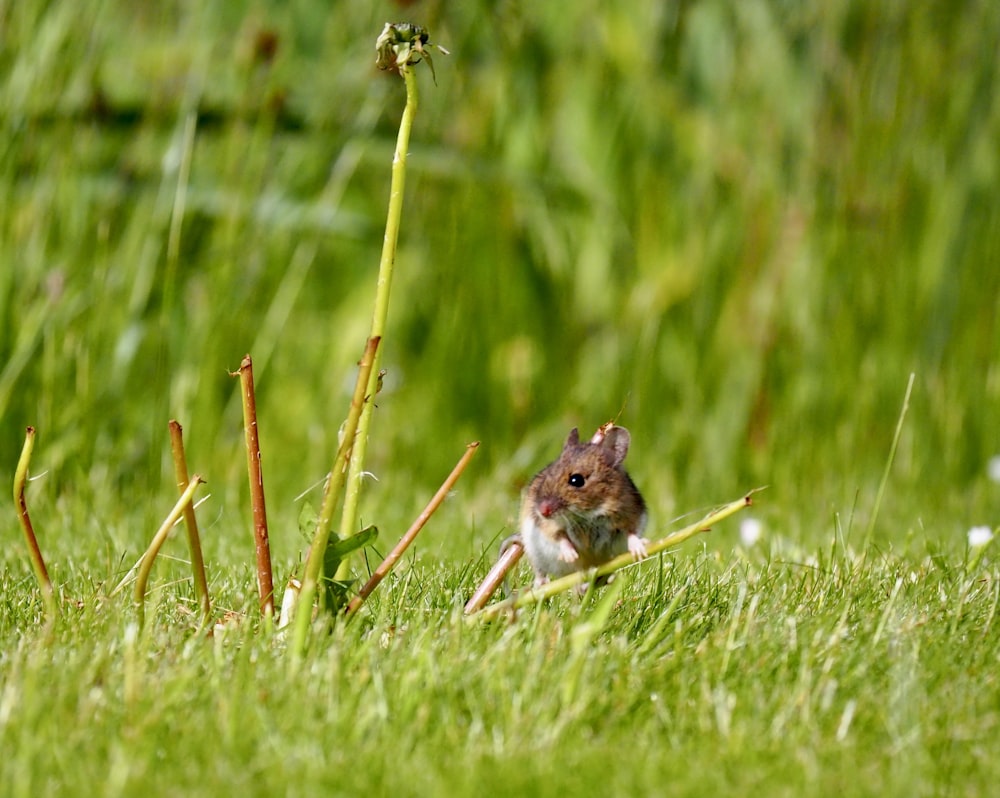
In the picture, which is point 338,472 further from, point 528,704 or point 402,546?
point 528,704

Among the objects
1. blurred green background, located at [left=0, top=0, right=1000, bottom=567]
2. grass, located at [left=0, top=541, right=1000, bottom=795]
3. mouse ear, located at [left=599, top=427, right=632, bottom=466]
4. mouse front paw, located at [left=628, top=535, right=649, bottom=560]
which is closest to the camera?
grass, located at [left=0, top=541, right=1000, bottom=795]

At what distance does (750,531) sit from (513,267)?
2.00 metres

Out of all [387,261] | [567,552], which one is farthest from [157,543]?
[567,552]

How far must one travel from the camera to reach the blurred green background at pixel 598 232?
556 cm

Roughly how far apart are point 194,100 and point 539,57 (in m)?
1.79

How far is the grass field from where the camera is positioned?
16.2 ft

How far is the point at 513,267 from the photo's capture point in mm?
6098

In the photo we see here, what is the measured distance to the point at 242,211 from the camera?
17.9 ft

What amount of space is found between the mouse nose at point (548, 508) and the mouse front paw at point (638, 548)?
0.79ft

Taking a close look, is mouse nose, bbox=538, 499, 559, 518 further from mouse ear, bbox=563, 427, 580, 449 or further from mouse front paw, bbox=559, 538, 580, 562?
mouse ear, bbox=563, 427, 580, 449

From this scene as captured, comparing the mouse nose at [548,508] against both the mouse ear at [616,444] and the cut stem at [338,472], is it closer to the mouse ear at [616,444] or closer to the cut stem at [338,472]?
the mouse ear at [616,444]

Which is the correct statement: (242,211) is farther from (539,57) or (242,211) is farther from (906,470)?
(906,470)

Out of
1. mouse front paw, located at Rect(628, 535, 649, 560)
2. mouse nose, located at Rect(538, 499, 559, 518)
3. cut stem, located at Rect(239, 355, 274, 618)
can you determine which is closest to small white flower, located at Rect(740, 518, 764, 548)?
mouse nose, located at Rect(538, 499, 559, 518)

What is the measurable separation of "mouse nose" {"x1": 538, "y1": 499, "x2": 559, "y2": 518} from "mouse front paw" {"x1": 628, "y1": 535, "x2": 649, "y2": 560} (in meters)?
0.24
